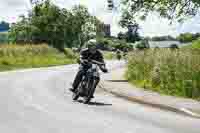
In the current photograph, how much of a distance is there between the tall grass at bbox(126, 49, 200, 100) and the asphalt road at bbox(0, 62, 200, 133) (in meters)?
2.21

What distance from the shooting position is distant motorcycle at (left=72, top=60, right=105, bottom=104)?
50.3ft

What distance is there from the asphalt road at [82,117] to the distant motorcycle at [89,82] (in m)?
0.31

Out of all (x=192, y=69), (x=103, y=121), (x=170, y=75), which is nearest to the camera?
(x=103, y=121)

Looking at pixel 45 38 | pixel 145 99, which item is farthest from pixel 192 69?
pixel 45 38

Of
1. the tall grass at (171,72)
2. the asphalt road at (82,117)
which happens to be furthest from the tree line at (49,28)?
the asphalt road at (82,117)

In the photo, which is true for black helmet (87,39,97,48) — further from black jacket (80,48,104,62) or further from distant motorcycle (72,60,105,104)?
distant motorcycle (72,60,105,104)

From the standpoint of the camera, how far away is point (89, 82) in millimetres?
15516

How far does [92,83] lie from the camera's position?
1553 centimetres

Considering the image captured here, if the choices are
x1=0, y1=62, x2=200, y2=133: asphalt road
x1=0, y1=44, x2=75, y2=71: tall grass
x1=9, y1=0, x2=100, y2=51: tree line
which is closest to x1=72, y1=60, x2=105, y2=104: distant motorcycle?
x1=0, y1=62, x2=200, y2=133: asphalt road

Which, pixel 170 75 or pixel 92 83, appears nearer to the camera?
pixel 92 83

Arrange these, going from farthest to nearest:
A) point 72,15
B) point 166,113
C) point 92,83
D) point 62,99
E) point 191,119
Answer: point 72,15, point 62,99, point 92,83, point 166,113, point 191,119

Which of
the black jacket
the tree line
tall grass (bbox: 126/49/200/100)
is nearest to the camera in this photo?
the black jacket

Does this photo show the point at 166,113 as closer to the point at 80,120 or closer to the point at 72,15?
the point at 80,120

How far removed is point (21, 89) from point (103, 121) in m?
9.07
